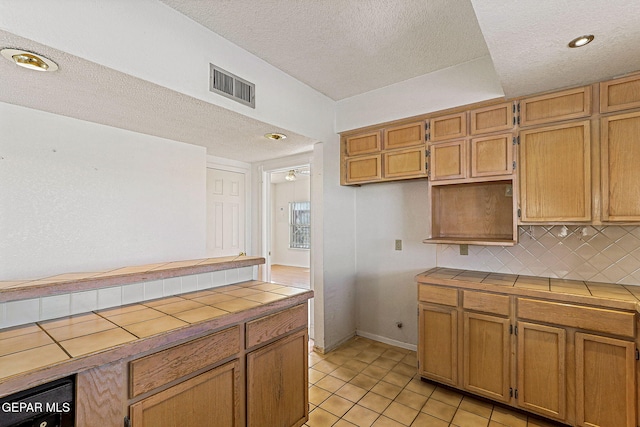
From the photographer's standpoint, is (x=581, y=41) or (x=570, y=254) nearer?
(x=581, y=41)

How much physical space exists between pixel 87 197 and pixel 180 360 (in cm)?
176

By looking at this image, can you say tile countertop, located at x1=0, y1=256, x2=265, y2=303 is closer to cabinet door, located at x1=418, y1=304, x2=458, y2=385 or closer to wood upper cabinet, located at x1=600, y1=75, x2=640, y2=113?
cabinet door, located at x1=418, y1=304, x2=458, y2=385

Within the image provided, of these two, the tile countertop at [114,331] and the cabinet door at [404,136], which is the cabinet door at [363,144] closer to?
the cabinet door at [404,136]

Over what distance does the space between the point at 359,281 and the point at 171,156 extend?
250 cm

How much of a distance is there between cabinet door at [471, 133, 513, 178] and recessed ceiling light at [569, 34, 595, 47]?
797 millimetres

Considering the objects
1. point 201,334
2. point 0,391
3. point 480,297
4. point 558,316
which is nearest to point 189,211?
point 201,334

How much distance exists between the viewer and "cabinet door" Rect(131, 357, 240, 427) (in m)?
1.25

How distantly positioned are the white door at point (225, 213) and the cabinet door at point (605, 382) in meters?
3.53

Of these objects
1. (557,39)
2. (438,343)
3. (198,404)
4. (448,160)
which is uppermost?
(557,39)

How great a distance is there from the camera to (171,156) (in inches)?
115

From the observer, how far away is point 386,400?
2334 millimetres

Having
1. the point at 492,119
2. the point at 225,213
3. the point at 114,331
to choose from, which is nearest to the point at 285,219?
the point at 225,213

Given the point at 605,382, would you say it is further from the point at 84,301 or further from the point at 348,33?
the point at 84,301

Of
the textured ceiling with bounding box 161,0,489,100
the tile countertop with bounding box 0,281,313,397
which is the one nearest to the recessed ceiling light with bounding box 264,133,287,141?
the textured ceiling with bounding box 161,0,489,100
